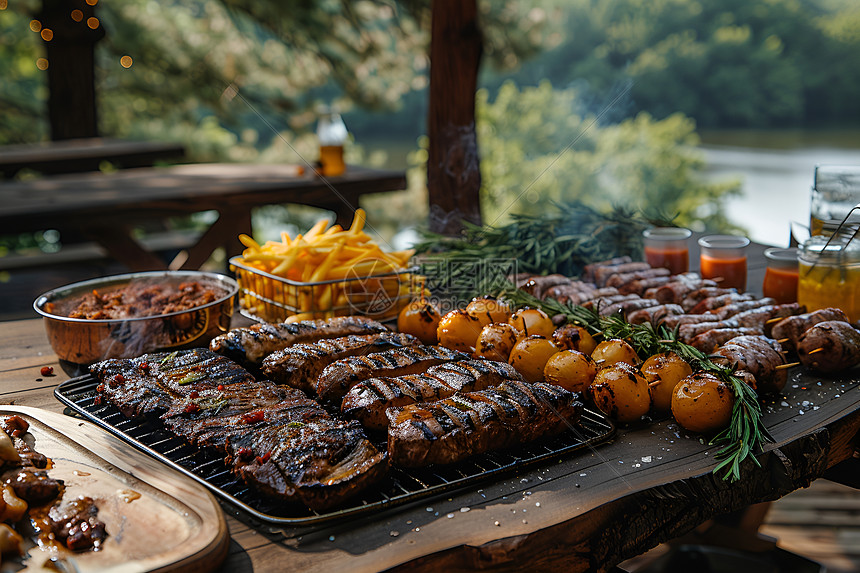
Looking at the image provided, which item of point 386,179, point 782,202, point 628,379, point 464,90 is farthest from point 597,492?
point 782,202

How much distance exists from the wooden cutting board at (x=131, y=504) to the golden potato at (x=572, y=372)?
1.13 meters

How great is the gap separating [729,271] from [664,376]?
1365 millimetres

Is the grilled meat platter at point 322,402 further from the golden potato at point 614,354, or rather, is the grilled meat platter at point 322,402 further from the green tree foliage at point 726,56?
the green tree foliage at point 726,56

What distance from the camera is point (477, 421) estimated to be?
6.02ft

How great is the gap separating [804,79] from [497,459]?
1615 cm

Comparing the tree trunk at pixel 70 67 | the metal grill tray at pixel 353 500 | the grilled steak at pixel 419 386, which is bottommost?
the metal grill tray at pixel 353 500

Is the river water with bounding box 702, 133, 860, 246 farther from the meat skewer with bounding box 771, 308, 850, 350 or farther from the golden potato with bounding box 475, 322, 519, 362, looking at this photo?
the golden potato with bounding box 475, 322, 519, 362

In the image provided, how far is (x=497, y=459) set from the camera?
187 cm

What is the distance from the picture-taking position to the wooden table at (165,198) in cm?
537

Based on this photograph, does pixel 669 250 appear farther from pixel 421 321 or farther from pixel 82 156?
pixel 82 156

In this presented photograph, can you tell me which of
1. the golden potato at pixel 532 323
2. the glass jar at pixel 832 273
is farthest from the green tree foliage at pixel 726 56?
the golden potato at pixel 532 323

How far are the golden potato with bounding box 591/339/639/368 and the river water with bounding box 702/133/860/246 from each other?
12.5 metres

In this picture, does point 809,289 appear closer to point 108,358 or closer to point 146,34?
point 108,358

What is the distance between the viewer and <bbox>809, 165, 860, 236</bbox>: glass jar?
317 centimetres
